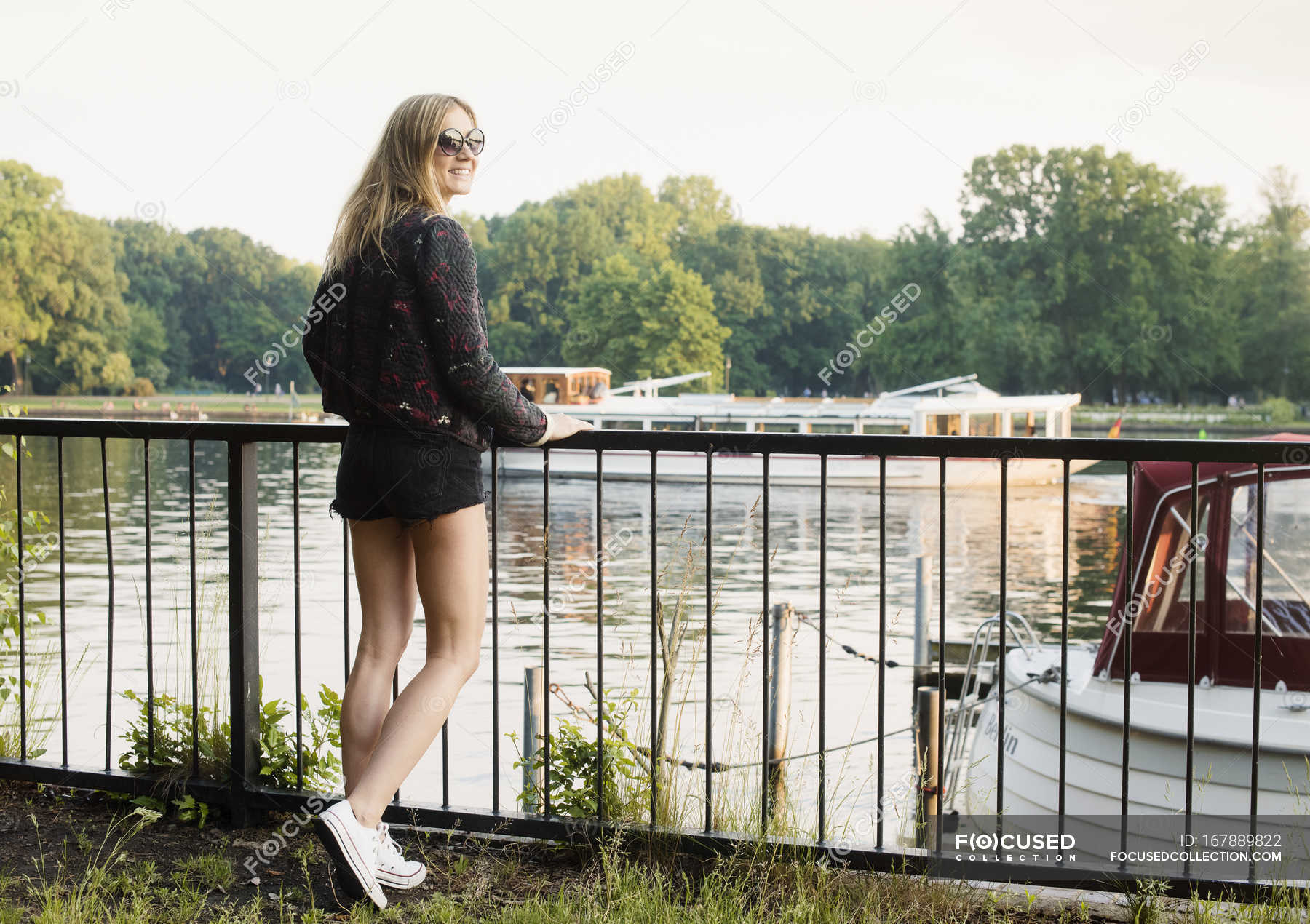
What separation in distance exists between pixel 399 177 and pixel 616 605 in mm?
3395

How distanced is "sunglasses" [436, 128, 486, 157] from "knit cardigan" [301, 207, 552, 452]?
0.16 m

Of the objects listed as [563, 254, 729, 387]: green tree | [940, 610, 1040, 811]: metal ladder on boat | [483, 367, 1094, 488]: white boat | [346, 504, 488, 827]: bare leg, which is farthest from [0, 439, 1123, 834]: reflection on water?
[563, 254, 729, 387]: green tree

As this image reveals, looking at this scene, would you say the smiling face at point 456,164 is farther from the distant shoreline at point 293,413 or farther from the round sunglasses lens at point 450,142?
the distant shoreline at point 293,413

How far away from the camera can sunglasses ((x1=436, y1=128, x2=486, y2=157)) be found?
9.07ft

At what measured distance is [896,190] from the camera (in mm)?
77188

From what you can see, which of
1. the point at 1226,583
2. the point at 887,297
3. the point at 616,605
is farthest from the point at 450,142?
the point at 887,297

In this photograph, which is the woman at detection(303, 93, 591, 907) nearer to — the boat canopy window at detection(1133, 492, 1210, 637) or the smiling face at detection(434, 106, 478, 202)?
the smiling face at detection(434, 106, 478, 202)

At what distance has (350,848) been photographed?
278cm

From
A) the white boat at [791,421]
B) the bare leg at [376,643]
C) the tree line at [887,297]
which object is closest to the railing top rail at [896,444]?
the bare leg at [376,643]

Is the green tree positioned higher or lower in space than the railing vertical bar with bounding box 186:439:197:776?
higher

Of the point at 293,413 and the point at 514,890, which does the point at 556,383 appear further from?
the point at 514,890

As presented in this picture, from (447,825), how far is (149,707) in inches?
43.2

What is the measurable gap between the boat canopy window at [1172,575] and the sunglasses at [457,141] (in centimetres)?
430

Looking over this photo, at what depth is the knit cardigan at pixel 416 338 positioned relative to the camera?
2691mm
